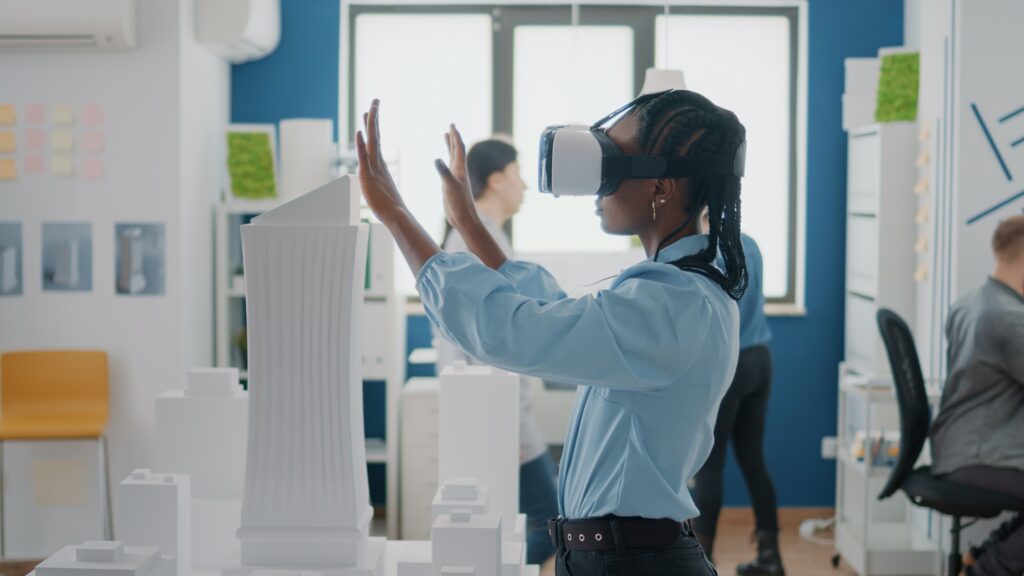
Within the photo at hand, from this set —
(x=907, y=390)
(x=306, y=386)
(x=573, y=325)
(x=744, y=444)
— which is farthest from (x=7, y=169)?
(x=573, y=325)

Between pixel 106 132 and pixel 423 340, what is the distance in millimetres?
1665

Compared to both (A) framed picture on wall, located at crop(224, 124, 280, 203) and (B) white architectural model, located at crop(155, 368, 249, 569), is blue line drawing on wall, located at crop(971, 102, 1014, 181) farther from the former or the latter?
(B) white architectural model, located at crop(155, 368, 249, 569)

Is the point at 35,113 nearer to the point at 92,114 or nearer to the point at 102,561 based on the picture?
the point at 92,114

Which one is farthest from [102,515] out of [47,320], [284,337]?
[284,337]

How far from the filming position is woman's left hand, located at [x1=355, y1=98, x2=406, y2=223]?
4.96ft

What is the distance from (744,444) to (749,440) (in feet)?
0.10

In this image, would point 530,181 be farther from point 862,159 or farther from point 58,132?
point 58,132

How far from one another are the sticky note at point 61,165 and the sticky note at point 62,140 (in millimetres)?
32

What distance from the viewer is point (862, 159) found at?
5.06 metres

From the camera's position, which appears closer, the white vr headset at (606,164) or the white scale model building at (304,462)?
the white vr headset at (606,164)

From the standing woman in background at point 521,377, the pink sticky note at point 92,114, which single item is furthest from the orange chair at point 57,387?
the standing woman in background at point 521,377

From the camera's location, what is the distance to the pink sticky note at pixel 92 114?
4.65 m

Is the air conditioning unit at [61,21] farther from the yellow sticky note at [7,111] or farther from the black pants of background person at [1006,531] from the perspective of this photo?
the black pants of background person at [1006,531]

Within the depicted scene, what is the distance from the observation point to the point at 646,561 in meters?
1.51
